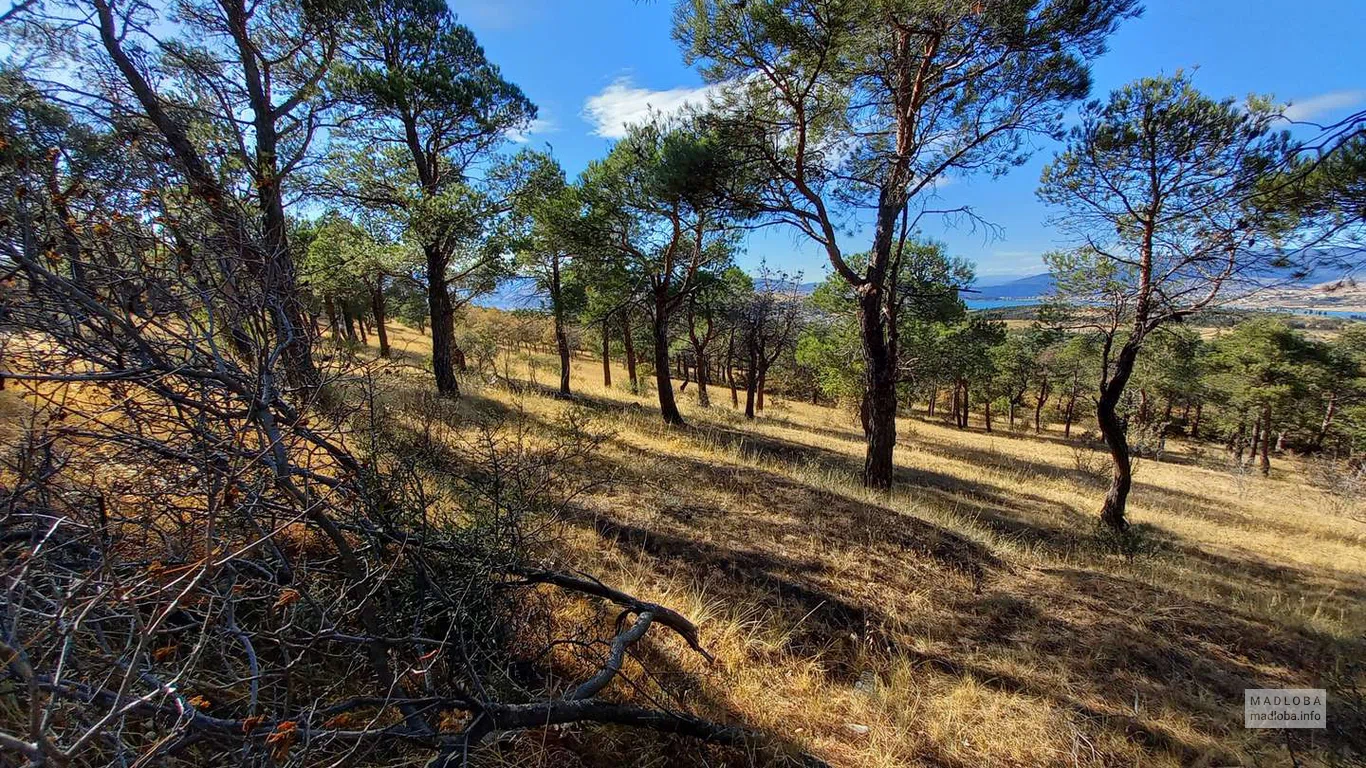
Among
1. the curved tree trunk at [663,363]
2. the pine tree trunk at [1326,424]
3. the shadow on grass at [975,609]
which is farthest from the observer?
the pine tree trunk at [1326,424]

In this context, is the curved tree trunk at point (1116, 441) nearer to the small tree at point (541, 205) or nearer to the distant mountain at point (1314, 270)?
the distant mountain at point (1314, 270)

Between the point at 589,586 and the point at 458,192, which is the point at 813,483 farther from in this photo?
the point at 458,192

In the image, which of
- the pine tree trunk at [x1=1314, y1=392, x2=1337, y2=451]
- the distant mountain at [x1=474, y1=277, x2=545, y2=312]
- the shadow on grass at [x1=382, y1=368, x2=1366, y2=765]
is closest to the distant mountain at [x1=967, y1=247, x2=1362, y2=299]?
the shadow on grass at [x1=382, y1=368, x2=1366, y2=765]

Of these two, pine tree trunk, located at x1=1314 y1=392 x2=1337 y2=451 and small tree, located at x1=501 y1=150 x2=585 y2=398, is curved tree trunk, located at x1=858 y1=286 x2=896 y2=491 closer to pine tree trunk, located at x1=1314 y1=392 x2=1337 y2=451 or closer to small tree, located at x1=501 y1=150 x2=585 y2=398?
small tree, located at x1=501 y1=150 x2=585 y2=398

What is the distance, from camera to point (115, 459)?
1.81 m

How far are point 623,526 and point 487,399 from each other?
6968 mm

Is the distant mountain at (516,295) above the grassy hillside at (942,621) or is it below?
above

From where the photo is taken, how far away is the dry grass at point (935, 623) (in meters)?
2.64

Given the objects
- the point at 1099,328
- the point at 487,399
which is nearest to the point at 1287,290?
the point at 1099,328

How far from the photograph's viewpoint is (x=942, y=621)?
12.8 feet

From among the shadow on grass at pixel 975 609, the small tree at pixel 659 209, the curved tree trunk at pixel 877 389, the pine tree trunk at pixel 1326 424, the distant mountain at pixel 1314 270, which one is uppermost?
the small tree at pixel 659 209

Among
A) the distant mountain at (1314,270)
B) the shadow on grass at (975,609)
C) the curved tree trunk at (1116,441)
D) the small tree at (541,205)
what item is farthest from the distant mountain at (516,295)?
the distant mountain at (1314,270)

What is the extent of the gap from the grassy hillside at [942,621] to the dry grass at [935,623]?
0.02 m

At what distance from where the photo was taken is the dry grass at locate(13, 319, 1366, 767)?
2643 mm
